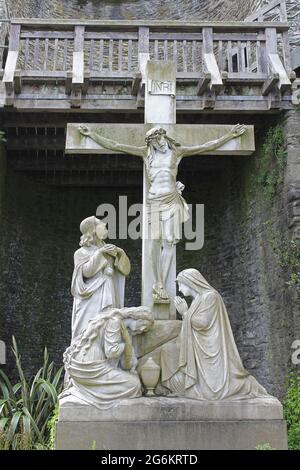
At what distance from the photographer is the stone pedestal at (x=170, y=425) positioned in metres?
4.40

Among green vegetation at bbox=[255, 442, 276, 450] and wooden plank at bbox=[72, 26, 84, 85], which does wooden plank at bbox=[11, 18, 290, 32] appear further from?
green vegetation at bbox=[255, 442, 276, 450]

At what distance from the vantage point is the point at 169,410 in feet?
14.9

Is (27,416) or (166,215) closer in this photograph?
(166,215)

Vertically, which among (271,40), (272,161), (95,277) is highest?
(271,40)

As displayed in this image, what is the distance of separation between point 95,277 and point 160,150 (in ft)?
4.97

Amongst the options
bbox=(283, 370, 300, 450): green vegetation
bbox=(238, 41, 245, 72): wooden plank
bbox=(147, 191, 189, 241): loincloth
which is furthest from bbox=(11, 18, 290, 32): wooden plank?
bbox=(283, 370, 300, 450): green vegetation

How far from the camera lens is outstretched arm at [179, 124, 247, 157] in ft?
19.1

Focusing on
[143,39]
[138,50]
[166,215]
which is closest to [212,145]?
[166,215]

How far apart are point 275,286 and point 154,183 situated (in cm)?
427

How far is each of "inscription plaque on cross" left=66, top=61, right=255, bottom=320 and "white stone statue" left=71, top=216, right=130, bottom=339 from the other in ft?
0.95

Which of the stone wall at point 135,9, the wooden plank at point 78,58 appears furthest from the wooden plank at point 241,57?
the stone wall at point 135,9

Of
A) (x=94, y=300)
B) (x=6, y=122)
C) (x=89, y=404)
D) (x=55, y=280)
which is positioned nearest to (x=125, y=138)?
(x=94, y=300)

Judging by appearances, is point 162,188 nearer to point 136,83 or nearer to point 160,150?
point 160,150

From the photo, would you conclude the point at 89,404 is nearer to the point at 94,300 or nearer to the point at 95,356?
the point at 95,356
